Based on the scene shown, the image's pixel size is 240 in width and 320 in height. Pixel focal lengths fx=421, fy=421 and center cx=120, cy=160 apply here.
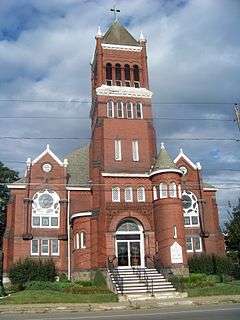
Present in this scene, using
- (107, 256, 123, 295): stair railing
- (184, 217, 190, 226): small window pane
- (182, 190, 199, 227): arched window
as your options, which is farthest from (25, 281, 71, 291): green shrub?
(182, 190, 199, 227): arched window

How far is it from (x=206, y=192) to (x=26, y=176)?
19.2 metres

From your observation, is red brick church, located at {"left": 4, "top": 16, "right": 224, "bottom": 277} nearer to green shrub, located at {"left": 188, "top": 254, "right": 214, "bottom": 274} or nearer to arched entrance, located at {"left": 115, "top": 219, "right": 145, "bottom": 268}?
arched entrance, located at {"left": 115, "top": 219, "right": 145, "bottom": 268}

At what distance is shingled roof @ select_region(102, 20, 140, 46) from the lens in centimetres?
4728

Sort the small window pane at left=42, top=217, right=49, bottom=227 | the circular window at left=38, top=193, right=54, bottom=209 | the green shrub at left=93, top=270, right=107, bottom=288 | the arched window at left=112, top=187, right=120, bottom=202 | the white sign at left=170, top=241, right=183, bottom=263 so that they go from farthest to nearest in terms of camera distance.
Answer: the circular window at left=38, top=193, right=54, bottom=209 < the small window pane at left=42, top=217, right=49, bottom=227 < the arched window at left=112, top=187, right=120, bottom=202 < the white sign at left=170, top=241, right=183, bottom=263 < the green shrub at left=93, top=270, right=107, bottom=288

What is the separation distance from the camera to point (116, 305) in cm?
2503

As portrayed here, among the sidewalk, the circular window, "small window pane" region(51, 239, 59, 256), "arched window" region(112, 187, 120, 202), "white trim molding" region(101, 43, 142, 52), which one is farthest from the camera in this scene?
"white trim molding" region(101, 43, 142, 52)

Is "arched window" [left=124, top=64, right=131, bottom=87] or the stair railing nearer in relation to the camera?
the stair railing

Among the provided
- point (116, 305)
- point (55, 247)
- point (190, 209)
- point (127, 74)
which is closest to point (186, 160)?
point (190, 209)

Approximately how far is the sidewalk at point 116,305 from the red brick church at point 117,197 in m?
10.2

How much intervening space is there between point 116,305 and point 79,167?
25.0 m

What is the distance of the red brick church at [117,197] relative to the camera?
38344 mm

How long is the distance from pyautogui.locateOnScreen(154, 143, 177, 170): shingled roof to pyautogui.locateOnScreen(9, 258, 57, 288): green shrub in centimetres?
1360

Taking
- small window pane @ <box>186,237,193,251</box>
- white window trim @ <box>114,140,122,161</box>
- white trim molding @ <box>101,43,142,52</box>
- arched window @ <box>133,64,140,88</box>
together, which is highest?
white trim molding @ <box>101,43,142,52</box>

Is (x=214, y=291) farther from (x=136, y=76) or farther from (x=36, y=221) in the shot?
(x=136, y=76)
